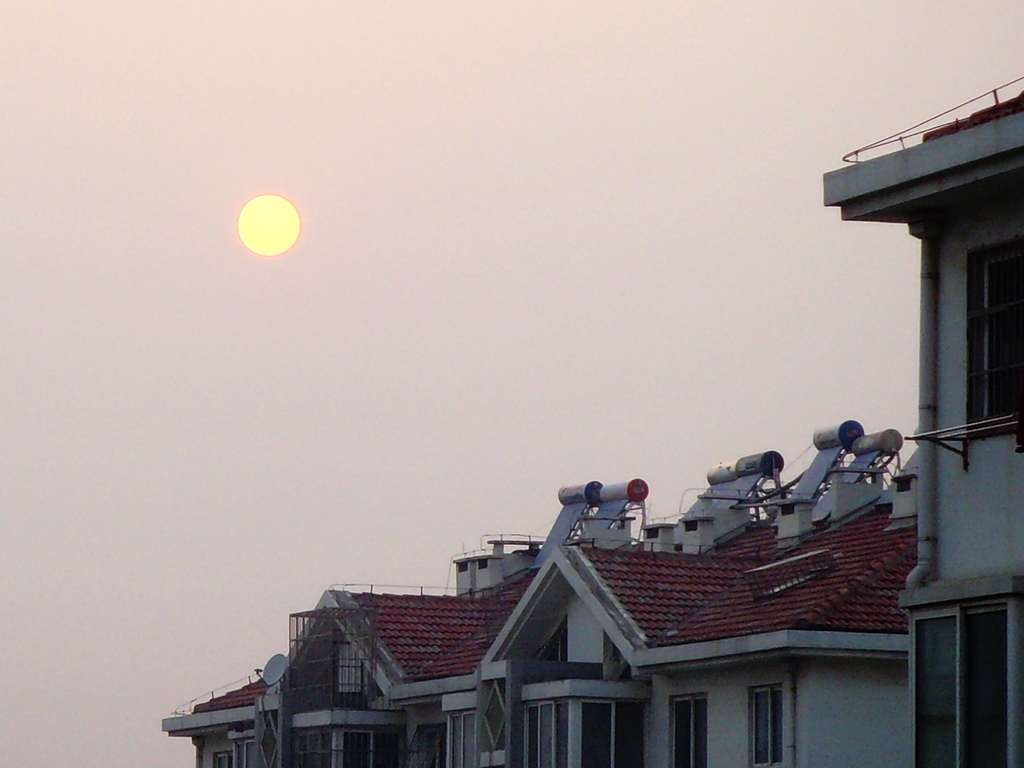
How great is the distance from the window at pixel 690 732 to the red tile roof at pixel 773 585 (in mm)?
1039

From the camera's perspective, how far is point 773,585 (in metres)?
36.0

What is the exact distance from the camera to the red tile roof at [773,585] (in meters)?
33.6

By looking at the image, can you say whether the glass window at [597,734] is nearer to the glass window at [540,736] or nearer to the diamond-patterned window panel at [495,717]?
the glass window at [540,736]

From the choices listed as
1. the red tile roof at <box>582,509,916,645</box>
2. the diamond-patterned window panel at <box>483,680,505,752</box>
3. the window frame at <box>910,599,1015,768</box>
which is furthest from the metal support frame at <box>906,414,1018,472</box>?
the diamond-patterned window panel at <box>483,680,505,752</box>

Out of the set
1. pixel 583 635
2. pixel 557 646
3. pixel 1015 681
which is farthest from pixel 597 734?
pixel 1015 681

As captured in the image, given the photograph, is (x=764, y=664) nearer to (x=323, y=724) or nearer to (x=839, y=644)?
(x=839, y=644)

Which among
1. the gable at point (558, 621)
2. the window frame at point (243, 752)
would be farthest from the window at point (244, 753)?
the gable at point (558, 621)

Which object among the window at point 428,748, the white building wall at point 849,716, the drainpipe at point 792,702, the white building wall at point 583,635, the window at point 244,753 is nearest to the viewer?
the white building wall at point 849,716

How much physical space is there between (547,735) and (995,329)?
17.6 meters

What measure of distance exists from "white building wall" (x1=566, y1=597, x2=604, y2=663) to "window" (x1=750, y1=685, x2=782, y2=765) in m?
4.59

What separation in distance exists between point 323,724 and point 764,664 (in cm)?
1313

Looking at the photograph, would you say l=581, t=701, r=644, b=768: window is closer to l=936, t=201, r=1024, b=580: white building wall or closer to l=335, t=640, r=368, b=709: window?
l=335, t=640, r=368, b=709: window

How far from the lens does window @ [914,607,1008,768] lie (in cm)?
2069

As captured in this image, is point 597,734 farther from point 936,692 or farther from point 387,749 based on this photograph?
point 936,692
